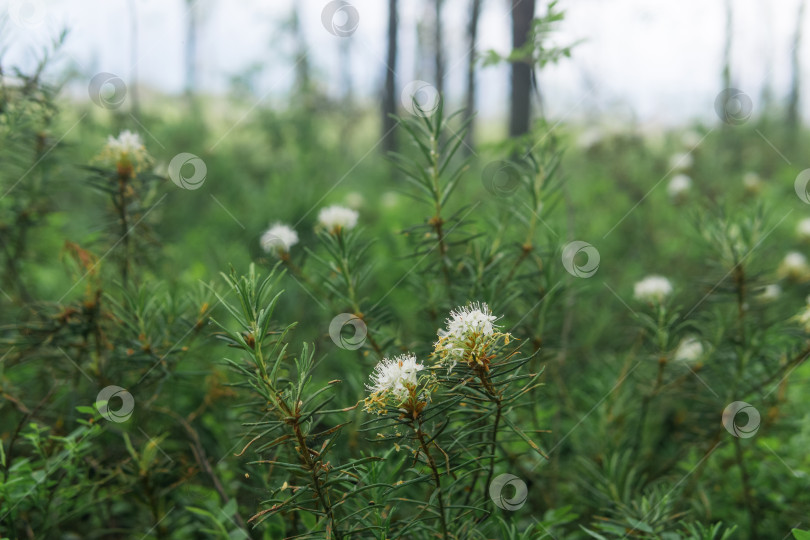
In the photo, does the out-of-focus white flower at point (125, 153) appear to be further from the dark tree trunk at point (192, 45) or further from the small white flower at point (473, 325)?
the dark tree trunk at point (192, 45)

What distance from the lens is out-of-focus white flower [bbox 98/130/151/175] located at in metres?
1.40

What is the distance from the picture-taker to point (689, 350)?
5.32 ft

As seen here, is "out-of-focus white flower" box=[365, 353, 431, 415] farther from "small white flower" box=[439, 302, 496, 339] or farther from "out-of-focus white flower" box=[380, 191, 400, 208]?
"out-of-focus white flower" box=[380, 191, 400, 208]

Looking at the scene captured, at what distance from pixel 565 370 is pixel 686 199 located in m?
1.70

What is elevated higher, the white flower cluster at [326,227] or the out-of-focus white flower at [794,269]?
the white flower cluster at [326,227]

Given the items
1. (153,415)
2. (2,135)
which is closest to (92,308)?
(153,415)

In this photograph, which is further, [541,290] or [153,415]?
[153,415]

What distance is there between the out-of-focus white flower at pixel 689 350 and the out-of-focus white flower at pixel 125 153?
1.63 m

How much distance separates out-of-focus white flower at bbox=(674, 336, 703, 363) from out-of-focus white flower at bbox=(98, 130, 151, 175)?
64.4 inches

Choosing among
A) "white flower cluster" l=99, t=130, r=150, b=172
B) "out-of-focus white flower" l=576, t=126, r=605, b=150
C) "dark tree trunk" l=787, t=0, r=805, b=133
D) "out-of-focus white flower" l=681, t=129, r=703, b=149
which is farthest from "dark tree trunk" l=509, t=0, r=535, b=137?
"dark tree trunk" l=787, t=0, r=805, b=133

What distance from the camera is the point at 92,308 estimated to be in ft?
4.58

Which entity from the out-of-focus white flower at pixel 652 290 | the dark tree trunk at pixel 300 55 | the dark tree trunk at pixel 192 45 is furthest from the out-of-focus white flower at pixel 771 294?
the dark tree trunk at pixel 192 45

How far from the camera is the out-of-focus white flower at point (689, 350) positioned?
5.16 ft

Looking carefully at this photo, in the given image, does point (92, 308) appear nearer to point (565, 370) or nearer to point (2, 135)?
point (2, 135)
